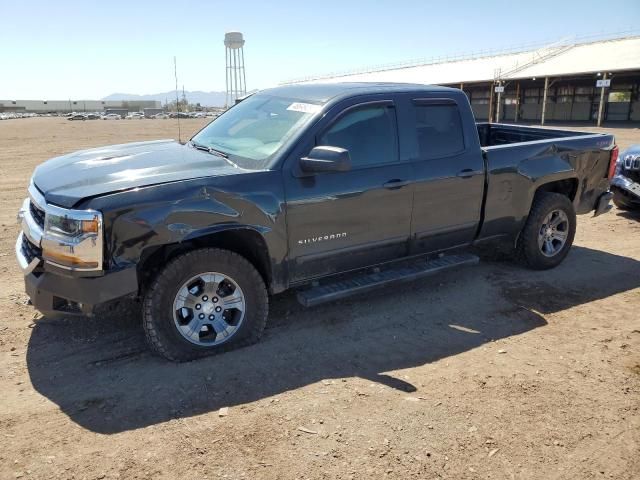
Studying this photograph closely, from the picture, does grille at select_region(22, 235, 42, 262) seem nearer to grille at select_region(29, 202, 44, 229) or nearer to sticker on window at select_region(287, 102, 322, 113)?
grille at select_region(29, 202, 44, 229)

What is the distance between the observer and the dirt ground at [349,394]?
2.88 metres

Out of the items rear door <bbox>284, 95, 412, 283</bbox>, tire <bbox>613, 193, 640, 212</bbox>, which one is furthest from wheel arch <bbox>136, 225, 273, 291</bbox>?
tire <bbox>613, 193, 640, 212</bbox>

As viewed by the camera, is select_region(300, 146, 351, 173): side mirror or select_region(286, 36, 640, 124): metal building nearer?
select_region(300, 146, 351, 173): side mirror

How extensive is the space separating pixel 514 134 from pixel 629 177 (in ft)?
8.29

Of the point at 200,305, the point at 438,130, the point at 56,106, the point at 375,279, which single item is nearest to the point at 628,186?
the point at 438,130

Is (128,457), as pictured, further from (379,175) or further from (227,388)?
(379,175)

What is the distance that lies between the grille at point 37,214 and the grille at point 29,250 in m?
0.18

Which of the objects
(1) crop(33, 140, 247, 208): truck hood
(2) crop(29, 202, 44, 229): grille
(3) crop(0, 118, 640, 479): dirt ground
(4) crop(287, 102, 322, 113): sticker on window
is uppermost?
(4) crop(287, 102, 322, 113): sticker on window

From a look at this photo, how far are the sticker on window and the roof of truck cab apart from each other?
0.08 m

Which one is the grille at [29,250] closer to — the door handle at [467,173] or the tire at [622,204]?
the door handle at [467,173]

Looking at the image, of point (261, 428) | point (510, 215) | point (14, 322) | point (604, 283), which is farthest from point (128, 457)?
point (604, 283)

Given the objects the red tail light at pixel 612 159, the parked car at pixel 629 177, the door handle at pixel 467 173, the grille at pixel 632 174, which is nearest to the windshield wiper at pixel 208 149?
the door handle at pixel 467 173

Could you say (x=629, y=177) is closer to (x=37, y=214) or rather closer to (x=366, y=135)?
(x=366, y=135)

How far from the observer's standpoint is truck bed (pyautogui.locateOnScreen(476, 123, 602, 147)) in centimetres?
653
